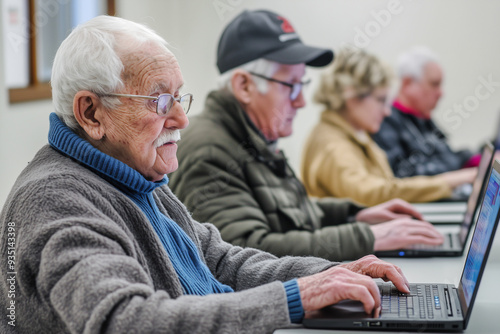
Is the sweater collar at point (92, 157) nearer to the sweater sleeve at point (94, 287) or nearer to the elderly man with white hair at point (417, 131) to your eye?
the sweater sleeve at point (94, 287)

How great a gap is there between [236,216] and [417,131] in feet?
9.13

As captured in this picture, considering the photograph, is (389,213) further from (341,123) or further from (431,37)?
(431,37)

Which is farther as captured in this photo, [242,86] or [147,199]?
[242,86]

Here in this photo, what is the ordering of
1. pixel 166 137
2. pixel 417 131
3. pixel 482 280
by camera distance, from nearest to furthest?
pixel 166 137
pixel 482 280
pixel 417 131

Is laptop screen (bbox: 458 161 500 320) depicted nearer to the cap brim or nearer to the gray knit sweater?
the gray knit sweater

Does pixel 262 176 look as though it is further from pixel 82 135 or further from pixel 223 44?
pixel 82 135

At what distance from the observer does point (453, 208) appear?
285cm

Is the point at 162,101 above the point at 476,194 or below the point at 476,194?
above

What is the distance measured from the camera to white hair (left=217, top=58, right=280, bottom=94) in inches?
88.0

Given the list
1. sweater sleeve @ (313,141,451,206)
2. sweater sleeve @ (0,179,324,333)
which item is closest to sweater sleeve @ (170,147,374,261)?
sweater sleeve @ (0,179,324,333)

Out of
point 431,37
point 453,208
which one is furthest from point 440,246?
point 431,37

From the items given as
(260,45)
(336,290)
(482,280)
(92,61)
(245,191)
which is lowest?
(245,191)

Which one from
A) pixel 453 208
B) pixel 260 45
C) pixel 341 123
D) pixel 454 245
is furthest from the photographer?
pixel 341 123

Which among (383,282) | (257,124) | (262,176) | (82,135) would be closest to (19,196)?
(82,135)
